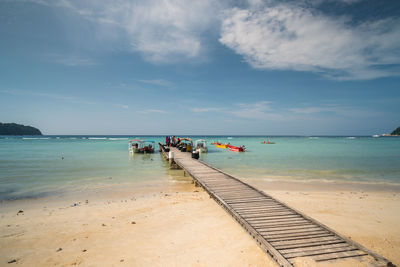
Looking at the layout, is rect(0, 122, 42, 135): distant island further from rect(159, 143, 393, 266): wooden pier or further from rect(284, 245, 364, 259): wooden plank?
rect(284, 245, 364, 259): wooden plank

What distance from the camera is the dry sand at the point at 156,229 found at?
5.30 meters

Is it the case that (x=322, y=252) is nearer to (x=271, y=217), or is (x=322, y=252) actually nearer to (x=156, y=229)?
(x=271, y=217)

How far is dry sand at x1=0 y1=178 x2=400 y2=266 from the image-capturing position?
530cm

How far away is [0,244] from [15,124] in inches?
8281

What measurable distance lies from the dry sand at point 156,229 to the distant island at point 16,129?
200283mm

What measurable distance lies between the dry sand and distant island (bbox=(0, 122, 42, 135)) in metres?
200

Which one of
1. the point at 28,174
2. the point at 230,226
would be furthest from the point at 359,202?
the point at 28,174

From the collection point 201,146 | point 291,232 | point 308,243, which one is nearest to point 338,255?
point 308,243

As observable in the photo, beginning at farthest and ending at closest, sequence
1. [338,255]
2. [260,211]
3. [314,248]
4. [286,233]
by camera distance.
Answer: [260,211] < [286,233] < [314,248] < [338,255]

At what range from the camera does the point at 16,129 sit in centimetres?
16388

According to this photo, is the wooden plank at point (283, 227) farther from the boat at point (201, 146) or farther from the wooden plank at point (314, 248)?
the boat at point (201, 146)

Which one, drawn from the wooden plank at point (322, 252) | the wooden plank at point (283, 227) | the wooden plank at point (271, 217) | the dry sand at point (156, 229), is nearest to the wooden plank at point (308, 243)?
the wooden plank at point (322, 252)

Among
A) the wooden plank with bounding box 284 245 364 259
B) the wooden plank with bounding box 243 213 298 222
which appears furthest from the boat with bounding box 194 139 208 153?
the wooden plank with bounding box 284 245 364 259

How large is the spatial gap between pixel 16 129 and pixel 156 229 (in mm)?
210901
